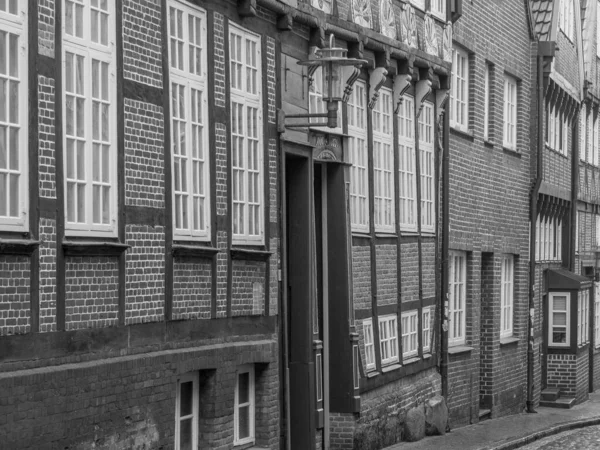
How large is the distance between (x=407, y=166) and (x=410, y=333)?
2.37m

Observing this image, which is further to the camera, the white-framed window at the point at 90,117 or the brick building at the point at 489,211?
the brick building at the point at 489,211

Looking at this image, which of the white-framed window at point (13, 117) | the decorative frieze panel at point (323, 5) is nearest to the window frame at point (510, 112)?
the decorative frieze panel at point (323, 5)

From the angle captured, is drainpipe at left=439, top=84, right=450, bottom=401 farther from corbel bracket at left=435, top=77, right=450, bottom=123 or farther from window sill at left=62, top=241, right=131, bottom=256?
window sill at left=62, top=241, right=131, bottom=256

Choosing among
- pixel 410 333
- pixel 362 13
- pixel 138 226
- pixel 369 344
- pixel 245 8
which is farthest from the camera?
pixel 410 333

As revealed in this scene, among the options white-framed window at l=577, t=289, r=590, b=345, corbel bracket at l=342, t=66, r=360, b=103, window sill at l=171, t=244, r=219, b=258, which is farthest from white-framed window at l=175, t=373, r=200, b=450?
white-framed window at l=577, t=289, r=590, b=345

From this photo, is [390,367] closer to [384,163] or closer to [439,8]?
[384,163]

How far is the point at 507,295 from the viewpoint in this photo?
27969mm

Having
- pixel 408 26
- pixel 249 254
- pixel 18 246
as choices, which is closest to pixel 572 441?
pixel 408 26

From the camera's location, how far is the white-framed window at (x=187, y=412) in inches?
542

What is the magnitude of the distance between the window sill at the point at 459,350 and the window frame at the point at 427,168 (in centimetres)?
231

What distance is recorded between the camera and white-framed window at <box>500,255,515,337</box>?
27.6 meters

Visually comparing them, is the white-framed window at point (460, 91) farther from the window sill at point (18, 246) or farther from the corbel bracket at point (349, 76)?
the window sill at point (18, 246)

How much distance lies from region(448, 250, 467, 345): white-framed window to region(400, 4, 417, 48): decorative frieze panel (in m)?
4.36

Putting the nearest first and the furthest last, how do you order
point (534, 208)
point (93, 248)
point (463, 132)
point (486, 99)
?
1. point (93, 248)
2. point (463, 132)
3. point (486, 99)
4. point (534, 208)
